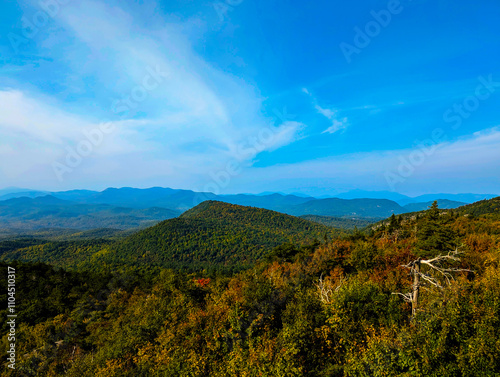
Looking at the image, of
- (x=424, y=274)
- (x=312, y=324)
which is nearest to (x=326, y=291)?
(x=312, y=324)

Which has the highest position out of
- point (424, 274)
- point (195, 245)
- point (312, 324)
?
point (424, 274)

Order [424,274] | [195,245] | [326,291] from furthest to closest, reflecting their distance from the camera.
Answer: [195,245] → [326,291] → [424,274]

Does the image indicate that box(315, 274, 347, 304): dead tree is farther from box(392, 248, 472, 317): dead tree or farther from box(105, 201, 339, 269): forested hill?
box(105, 201, 339, 269): forested hill

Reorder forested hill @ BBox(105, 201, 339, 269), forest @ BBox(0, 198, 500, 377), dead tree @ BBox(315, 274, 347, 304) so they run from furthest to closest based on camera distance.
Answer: forested hill @ BBox(105, 201, 339, 269) < dead tree @ BBox(315, 274, 347, 304) < forest @ BBox(0, 198, 500, 377)

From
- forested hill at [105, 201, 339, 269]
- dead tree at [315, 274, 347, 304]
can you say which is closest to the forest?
dead tree at [315, 274, 347, 304]

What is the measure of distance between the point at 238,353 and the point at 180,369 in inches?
215

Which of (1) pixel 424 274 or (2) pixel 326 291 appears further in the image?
(2) pixel 326 291

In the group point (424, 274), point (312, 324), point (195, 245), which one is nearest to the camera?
point (424, 274)

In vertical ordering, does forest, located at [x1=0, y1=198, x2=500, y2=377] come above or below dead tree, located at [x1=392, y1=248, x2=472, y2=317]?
below

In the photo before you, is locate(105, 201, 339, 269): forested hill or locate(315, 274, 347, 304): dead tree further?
locate(105, 201, 339, 269): forested hill

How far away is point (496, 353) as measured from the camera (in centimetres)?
1144

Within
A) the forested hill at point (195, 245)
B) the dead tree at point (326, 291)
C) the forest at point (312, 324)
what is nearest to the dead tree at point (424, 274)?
the forest at point (312, 324)

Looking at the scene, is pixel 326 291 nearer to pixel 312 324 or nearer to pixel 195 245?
pixel 312 324

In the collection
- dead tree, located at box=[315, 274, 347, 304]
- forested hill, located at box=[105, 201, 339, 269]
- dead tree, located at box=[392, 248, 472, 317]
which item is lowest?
forested hill, located at box=[105, 201, 339, 269]
